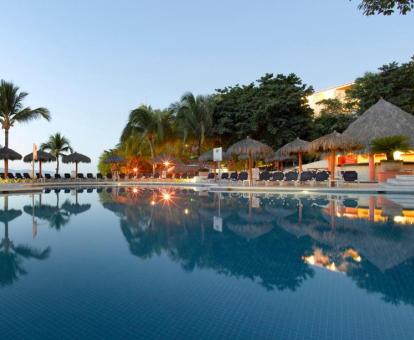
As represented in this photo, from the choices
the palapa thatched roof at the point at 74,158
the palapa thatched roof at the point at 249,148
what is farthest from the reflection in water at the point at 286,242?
the palapa thatched roof at the point at 74,158

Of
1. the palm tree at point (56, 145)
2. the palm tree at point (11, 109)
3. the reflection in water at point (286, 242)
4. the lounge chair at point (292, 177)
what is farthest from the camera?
the palm tree at point (56, 145)

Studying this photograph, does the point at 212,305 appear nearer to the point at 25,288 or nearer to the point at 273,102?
the point at 25,288

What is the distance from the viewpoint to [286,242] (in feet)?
18.8

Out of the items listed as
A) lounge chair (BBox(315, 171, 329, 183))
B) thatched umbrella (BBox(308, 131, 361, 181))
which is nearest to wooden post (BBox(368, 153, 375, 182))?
thatched umbrella (BBox(308, 131, 361, 181))

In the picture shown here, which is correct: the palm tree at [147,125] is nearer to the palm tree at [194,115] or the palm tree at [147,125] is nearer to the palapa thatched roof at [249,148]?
the palm tree at [194,115]

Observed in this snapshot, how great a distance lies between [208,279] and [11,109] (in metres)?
20.0

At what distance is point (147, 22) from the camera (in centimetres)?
2531

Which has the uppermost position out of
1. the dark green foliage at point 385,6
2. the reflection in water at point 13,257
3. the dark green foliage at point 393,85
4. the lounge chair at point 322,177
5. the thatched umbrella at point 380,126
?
the dark green foliage at point 393,85

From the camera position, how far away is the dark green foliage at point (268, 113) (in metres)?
25.6

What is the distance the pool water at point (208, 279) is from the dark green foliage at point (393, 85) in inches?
865

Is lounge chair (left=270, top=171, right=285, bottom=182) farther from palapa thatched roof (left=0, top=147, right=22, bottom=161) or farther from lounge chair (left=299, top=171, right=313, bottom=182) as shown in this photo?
palapa thatched roof (left=0, top=147, right=22, bottom=161)

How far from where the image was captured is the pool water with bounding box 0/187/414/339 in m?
2.61

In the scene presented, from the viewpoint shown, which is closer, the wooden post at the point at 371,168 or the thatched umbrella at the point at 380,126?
the wooden post at the point at 371,168

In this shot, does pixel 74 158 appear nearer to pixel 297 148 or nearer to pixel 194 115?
pixel 194 115
